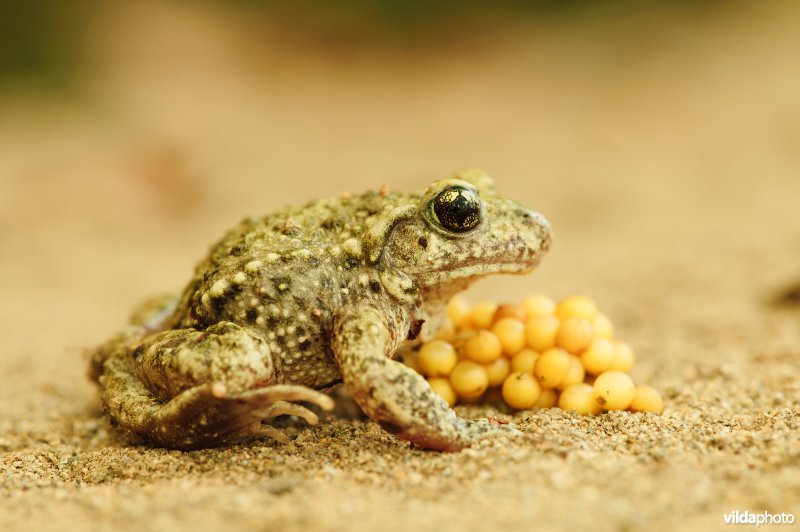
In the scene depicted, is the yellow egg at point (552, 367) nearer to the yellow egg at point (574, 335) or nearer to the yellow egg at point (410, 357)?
the yellow egg at point (574, 335)

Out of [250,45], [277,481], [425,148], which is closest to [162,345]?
[277,481]

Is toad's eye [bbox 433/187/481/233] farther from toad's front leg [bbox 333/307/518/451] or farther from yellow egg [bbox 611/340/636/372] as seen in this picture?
yellow egg [bbox 611/340/636/372]

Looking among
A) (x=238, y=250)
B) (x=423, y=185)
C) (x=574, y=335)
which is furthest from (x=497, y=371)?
(x=423, y=185)

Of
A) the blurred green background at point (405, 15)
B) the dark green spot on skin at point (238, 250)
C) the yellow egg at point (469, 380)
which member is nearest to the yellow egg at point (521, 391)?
the yellow egg at point (469, 380)

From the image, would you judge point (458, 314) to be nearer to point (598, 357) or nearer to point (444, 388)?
point (444, 388)

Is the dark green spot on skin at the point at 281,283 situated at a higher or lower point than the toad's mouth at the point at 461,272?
lower

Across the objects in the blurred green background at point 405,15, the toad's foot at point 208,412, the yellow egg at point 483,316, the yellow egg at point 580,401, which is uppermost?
the blurred green background at point 405,15
